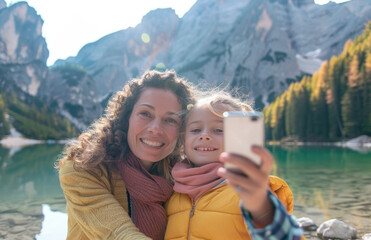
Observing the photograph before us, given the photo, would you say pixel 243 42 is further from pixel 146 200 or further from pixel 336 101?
pixel 146 200

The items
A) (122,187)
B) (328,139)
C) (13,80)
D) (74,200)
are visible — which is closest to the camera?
(74,200)

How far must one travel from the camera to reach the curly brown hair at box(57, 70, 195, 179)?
97.7 inches

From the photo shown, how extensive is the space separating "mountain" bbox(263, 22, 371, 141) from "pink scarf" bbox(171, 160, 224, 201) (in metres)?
42.3

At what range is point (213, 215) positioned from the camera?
213cm

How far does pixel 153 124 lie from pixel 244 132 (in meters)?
1.62

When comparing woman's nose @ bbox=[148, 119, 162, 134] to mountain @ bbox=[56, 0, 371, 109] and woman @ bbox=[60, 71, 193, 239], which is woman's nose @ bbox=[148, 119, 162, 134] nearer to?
woman @ bbox=[60, 71, 193, 239]

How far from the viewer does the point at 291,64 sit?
109812mm

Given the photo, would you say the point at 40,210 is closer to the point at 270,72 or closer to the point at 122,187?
the point at 122,187

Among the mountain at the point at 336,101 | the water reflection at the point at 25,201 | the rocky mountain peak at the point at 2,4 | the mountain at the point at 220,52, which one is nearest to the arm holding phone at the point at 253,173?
the water reflection at the point at 25,201

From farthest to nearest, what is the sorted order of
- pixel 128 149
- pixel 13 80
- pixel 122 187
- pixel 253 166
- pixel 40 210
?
pixel 13 80, pixel 40 210, pixel 128 149, pixel 122 187, pixel 253 166

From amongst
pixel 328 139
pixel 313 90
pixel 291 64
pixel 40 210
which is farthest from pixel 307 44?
pixel 40 210

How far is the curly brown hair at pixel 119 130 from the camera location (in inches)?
97.7

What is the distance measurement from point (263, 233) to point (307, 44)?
489ft

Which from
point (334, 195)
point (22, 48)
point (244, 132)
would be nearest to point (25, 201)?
point (334, 195)
